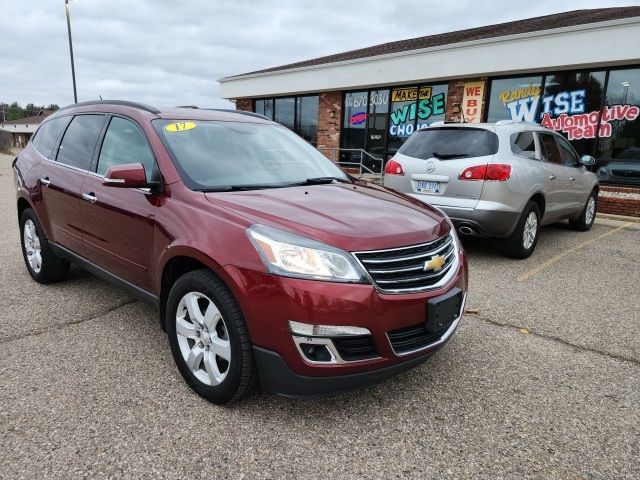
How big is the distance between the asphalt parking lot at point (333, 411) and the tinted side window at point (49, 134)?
1.40m

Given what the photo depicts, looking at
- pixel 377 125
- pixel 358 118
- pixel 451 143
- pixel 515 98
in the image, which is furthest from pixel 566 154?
pixel 358 118

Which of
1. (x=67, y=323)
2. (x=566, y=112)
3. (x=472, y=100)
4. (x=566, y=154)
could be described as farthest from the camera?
(x=472, y=100)

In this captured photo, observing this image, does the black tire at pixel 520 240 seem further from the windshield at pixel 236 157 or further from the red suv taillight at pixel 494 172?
the windshield at pixel 236 157

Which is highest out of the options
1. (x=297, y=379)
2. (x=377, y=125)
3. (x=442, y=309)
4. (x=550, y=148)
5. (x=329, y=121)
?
(x=329, y=121)

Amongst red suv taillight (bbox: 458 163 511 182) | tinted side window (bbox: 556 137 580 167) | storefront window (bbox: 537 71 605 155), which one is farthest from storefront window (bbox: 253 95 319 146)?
red suv taillight (bbox: 458 163 511 182)

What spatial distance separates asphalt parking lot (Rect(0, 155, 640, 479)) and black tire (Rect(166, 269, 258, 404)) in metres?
0.11

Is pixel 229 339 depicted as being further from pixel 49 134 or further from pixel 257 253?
pixel 49 134

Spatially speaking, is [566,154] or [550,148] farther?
[566,154]

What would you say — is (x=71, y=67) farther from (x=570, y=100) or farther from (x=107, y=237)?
(x=107, y=237)

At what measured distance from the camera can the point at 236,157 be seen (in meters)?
3.18

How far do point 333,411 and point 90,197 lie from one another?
2.30 m

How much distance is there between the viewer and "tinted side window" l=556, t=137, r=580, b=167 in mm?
6699

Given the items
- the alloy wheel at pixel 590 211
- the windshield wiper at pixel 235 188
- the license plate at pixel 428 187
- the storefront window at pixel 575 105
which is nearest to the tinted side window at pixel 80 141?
the windshield wiper at pixel 235 188

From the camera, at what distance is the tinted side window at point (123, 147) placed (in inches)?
122
